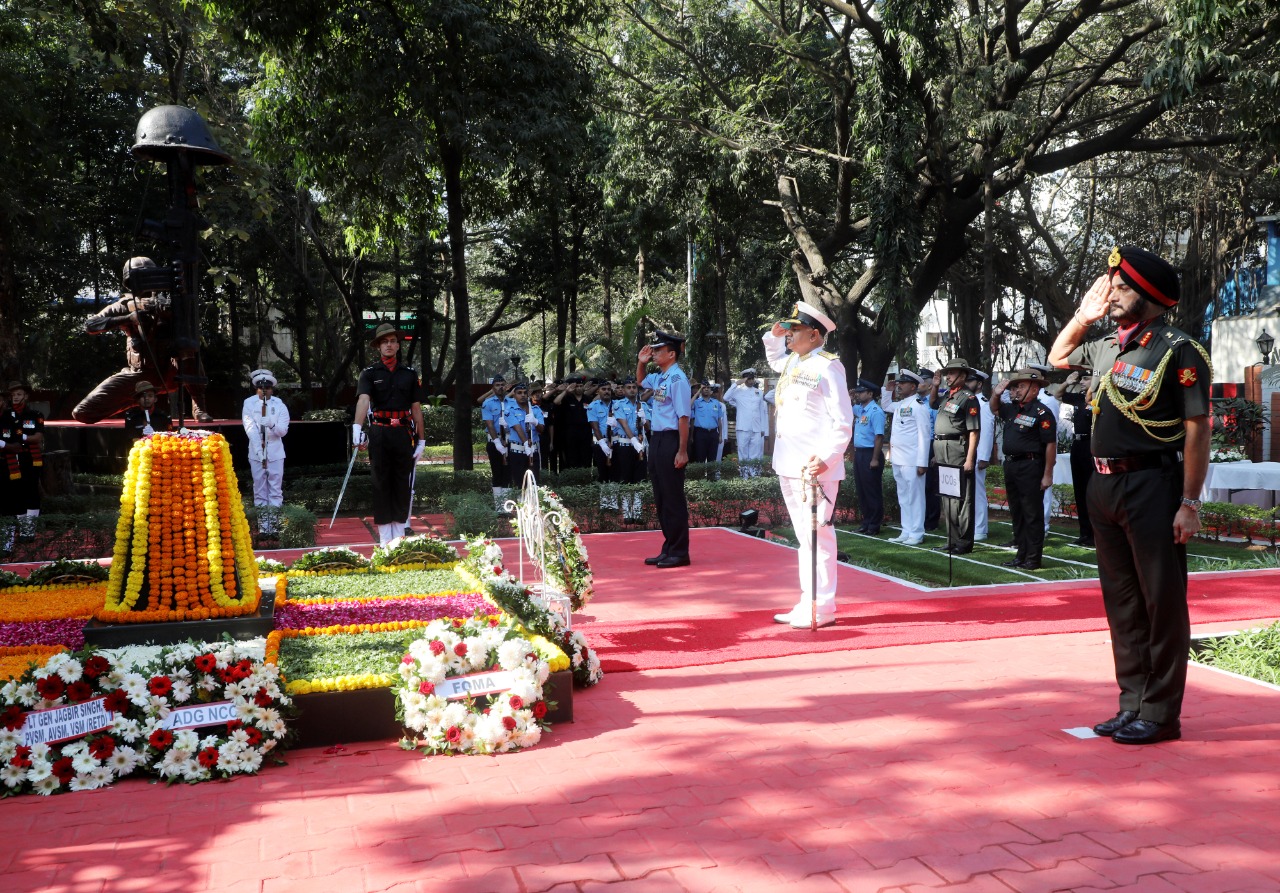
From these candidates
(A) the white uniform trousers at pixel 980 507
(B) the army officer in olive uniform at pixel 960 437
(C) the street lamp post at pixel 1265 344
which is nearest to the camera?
(B) the army officer in olive uniform at pixel 960 437

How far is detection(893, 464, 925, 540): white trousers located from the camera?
11453 millimetres

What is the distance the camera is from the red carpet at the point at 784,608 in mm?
6617

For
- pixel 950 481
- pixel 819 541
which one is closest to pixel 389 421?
pixel 819 541

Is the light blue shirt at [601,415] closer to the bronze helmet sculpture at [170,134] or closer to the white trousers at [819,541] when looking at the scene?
the white trousers at [819,541]

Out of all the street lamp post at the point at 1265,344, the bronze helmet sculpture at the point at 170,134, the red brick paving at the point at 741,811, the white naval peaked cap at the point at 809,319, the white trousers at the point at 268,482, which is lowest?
the red brick paving at the point at 741,811

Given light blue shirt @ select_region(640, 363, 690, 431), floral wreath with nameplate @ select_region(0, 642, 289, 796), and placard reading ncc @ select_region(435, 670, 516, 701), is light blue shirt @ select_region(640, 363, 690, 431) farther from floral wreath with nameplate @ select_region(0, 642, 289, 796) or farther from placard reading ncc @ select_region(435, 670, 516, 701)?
floral wreath with nameplate @ select_region(0, 642, 289, 796)

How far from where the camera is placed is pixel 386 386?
29.7 ft

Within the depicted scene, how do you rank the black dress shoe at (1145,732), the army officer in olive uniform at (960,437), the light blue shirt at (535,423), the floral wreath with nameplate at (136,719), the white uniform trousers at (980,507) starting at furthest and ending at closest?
the light blue shirt at (535,423) → the white uniform trousers at (980,507) → the army officer in olive uniform at (960,437) → the black dress shoe at (1145,732) → the floral wreath with nameplate at (136,719)

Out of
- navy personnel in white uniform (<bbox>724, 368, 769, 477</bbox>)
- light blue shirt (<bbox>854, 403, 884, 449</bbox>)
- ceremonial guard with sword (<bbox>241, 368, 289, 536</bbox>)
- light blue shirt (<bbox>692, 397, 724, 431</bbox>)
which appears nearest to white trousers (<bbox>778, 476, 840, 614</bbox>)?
light blue shirt (<bbox>854, 403, 884, 449</bbox>)

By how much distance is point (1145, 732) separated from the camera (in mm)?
4527

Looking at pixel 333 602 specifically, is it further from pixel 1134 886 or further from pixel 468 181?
pixel 468 181

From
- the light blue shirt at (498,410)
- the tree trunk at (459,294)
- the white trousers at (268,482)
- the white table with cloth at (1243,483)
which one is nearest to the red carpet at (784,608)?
the white table with cloth at (1243,483)

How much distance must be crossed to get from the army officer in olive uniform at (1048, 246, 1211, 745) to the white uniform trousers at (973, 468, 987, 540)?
6597 mm

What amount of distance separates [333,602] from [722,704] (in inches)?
118
